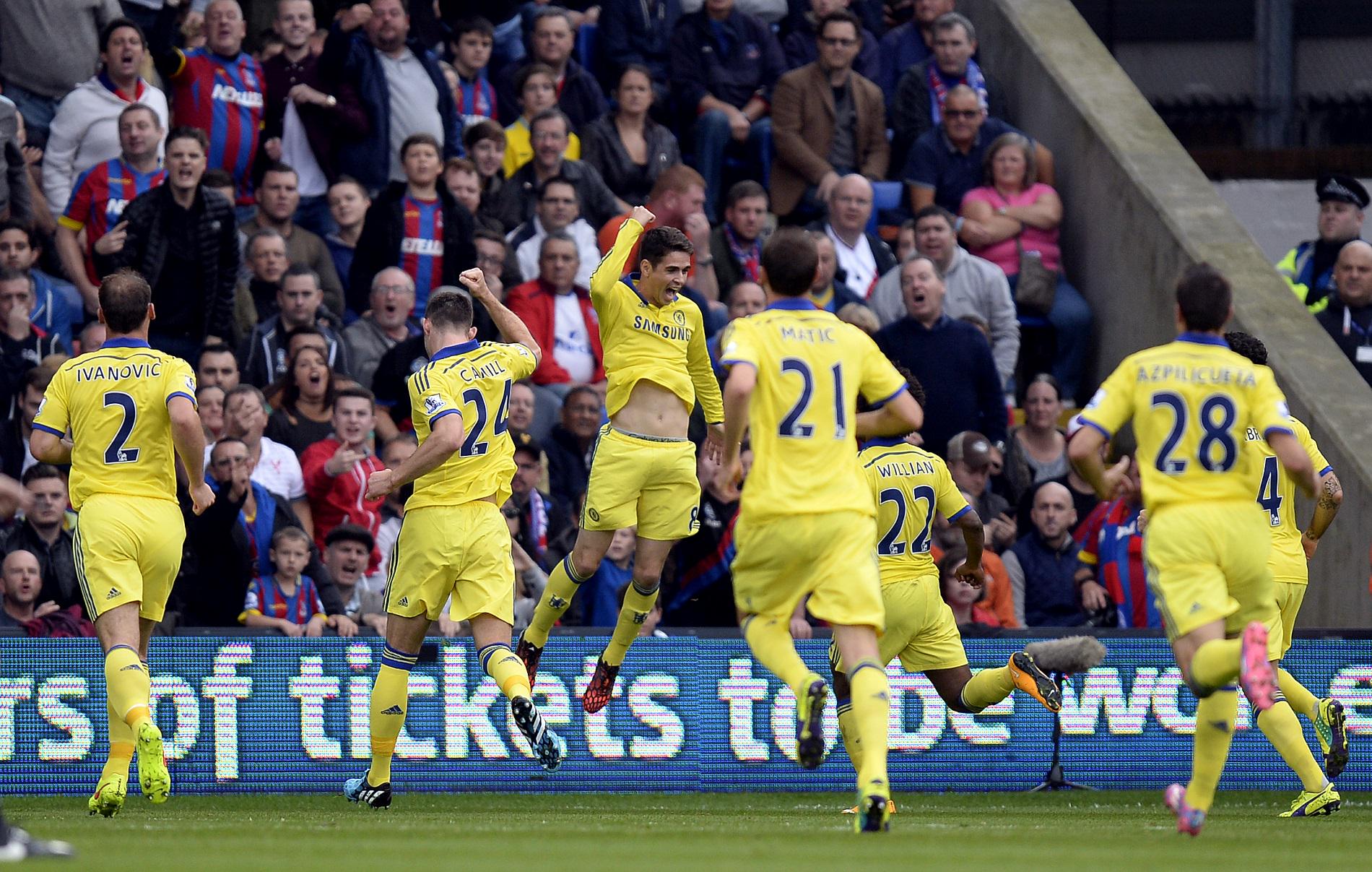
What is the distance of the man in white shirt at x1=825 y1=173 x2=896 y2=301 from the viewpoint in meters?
17.2

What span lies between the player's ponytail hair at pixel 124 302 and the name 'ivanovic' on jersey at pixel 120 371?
0.20 meters

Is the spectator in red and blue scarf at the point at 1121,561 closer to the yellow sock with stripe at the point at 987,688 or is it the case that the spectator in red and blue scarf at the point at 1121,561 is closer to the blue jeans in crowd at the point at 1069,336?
the blue jeans in crowd at the point at 1069,336

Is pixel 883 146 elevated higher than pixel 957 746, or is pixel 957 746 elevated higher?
pixel 883 146

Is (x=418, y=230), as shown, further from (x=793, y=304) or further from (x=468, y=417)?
(x=793, y=304)

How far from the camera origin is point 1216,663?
8836 millimetres

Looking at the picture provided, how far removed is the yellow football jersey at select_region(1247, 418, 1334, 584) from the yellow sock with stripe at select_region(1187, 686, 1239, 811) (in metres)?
2.67

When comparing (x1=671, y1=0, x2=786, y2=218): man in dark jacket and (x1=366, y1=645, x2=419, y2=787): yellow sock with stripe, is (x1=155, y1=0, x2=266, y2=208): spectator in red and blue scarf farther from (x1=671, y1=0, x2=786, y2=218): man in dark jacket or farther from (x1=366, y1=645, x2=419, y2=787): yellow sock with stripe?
(x1=366, y1=645, x2=419, y2=787): yellow sock with stripe

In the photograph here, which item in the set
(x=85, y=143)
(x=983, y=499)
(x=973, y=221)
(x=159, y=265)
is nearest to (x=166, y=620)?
(x=159, y=265)

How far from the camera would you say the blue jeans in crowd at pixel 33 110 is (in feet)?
55.6

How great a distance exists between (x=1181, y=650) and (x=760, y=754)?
4.99 metres

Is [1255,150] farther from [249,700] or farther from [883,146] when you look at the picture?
[249,700]

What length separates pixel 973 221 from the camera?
17797mm

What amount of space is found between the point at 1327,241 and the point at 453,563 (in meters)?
9.56

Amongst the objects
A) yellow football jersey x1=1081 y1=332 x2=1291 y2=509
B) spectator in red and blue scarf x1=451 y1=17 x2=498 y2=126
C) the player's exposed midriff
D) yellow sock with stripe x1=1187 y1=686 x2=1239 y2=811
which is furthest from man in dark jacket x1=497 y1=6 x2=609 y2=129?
yellow sock with stripe x1=1187 y1=686 x2=1239 y2=811
